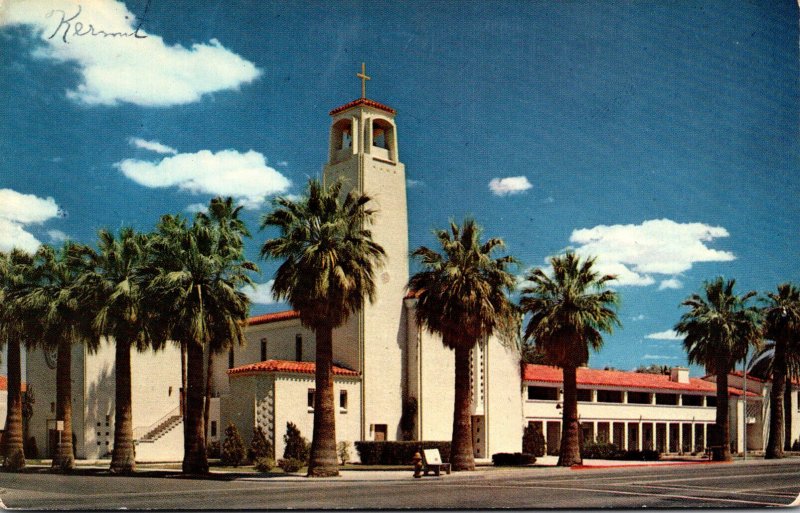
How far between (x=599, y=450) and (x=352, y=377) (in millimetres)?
19409

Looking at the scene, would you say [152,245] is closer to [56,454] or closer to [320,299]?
[320,299]

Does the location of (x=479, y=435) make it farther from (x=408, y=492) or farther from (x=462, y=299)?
(x=408, y=492)

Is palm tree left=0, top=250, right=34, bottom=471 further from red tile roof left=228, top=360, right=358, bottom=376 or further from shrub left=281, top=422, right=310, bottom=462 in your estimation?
shrub left=281, top=422, right=310, bottom=462

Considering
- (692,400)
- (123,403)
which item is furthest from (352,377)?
(692,400)

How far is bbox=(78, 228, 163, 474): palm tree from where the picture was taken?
135 feet

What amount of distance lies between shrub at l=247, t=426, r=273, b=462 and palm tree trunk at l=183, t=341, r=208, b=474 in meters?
6.58

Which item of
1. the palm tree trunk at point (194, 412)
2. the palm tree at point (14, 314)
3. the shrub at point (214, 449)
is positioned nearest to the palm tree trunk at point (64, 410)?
the palm tree at point (14, 314)

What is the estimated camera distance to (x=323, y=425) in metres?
37.2

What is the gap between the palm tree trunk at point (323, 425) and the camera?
36.9m

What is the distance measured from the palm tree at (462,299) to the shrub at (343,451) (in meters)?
7.91

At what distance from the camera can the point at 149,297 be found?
38.8 meters

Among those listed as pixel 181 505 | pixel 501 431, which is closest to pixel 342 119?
pixel 501 431

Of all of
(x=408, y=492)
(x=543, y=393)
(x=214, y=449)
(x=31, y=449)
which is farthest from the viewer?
(x=543, y=393)

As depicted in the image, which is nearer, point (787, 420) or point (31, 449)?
point (31, 449)
